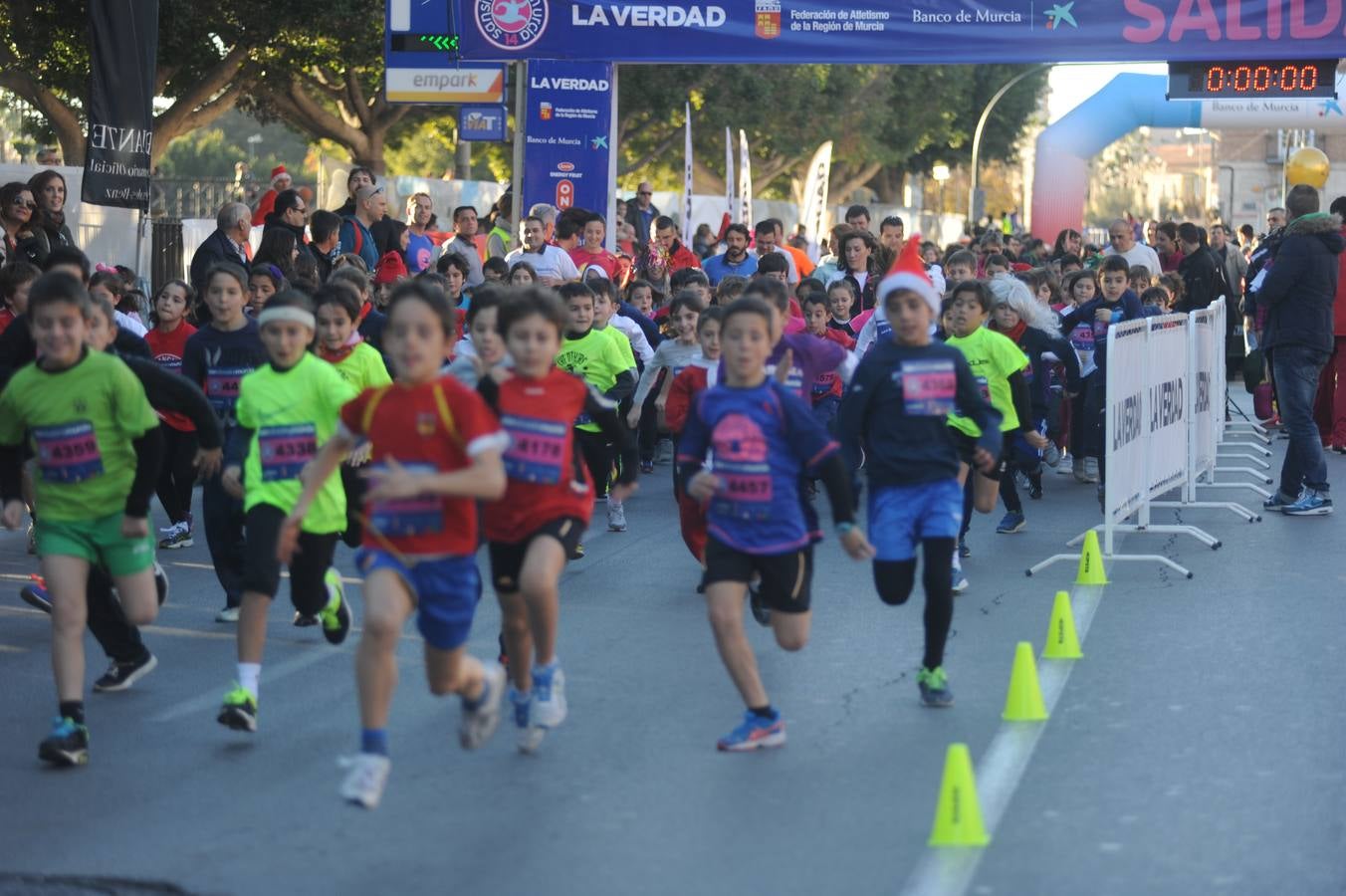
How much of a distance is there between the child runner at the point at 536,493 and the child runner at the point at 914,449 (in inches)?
51.9

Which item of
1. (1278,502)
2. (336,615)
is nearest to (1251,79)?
(1278,502)

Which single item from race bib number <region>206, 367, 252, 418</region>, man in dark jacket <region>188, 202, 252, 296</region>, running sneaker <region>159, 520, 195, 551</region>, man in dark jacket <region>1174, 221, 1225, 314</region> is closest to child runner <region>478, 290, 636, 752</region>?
race bib number <region>206, 367, 252, 418</region>

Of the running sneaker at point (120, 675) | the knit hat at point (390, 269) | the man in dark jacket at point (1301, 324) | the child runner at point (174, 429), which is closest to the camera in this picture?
the running sneaker at point (120, 675)

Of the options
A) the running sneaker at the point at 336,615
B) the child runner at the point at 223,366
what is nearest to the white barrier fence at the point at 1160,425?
the running sneaker at the point at 336,615

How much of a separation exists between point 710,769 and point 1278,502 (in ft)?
28.0

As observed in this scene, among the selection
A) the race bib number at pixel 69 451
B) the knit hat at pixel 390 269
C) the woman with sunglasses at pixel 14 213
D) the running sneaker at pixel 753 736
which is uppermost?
the woman with sunglasses at pixel 14 213

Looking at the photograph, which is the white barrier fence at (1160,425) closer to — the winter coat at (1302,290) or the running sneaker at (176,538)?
the winter coat at (1302,290)

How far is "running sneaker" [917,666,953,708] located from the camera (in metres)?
7.96

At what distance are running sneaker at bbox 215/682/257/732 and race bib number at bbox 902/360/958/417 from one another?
269 centimetres

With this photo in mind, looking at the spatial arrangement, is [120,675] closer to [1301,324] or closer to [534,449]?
[534,449]

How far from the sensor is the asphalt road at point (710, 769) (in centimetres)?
577

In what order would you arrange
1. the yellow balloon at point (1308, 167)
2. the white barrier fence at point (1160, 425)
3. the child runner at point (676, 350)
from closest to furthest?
the white barrier fence at point (1160, 425) < the child runner at point (676, 350) < the yellow balloon at point (1308, 167)

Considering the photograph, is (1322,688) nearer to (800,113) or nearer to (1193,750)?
(1193,750)

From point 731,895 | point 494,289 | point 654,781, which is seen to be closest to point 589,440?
point 494,289
